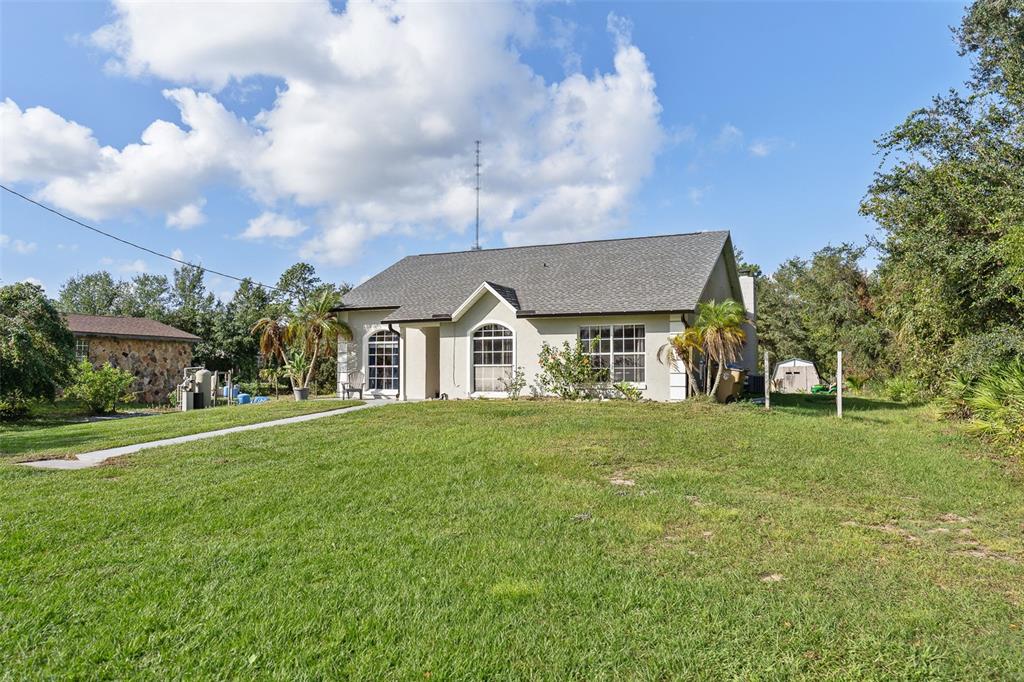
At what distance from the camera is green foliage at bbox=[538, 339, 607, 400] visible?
16534mm

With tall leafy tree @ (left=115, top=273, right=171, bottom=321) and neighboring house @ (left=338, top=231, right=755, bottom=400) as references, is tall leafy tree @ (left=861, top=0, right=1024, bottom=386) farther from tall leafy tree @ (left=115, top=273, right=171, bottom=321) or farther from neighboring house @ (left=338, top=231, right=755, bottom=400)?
tall leafy tree @ (left=115, top=273, right=171, bottom=321)

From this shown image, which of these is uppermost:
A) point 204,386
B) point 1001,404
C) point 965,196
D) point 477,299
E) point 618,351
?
point 965,196

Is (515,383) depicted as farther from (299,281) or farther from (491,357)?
(299,281)

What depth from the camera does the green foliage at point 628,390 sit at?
16.2m

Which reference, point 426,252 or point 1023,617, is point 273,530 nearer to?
point 1023,617

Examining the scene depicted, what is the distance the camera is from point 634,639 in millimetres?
3531

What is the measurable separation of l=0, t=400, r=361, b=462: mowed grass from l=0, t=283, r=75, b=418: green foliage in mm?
998

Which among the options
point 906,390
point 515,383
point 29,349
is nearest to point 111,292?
point 29,349

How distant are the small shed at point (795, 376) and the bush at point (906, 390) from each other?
8175mm

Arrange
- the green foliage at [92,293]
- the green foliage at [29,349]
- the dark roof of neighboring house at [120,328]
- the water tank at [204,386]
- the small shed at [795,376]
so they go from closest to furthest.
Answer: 1. the green foliage at [29,349]
2. the water tank at [204,386]
3. the dark roof of neighboring house at [120,328]
4. the small shed at [795,376]
5. the green foliage at [92,293]

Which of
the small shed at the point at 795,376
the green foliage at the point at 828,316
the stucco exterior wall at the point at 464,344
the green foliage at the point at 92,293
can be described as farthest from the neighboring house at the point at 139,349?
the green foliage at the point at 92,293

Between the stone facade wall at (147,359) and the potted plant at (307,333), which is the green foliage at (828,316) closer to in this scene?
the potted plant at (307,333)

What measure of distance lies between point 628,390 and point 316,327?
1103 centimetres

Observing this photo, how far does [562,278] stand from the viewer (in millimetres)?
19281
